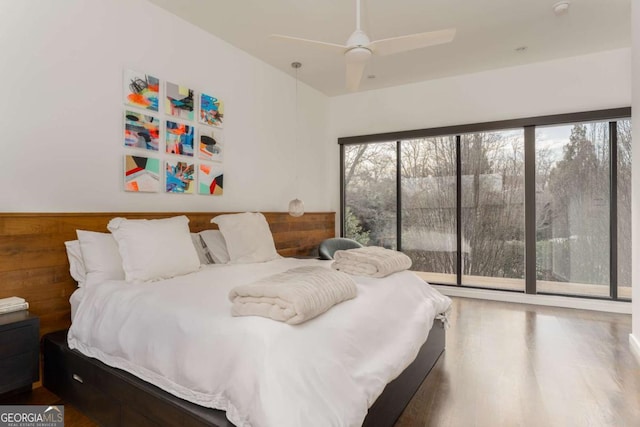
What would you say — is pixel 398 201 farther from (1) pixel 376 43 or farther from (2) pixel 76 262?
(2) pixel 76 262

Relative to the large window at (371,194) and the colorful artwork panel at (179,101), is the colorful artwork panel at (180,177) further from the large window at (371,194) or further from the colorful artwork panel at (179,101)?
the large window at (371,194)

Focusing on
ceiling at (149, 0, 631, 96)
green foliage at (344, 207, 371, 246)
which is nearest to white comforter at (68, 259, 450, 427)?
ceiling at (149, 0, 631, 96)

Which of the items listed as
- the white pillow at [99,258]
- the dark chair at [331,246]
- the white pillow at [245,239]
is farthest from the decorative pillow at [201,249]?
the dark chair at [331,246]

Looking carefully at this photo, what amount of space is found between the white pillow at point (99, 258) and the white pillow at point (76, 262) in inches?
3.8

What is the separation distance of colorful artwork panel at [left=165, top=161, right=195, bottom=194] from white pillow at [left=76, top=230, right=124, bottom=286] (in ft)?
2.96

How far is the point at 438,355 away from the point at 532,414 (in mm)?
780

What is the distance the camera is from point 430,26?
11.3 feet

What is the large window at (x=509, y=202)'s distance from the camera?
13.4 ft

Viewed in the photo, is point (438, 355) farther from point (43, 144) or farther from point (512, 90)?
point (512, 90)

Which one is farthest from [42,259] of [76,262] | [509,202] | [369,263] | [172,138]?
[509,202]

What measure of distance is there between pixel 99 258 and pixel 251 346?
4.98 feet

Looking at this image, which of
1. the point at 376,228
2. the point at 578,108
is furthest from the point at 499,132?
the point at 376,228

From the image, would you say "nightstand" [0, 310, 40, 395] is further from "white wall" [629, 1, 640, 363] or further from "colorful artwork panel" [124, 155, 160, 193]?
"white wall" [629, 1, 640, 363]

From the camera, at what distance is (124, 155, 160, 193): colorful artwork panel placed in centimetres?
291
